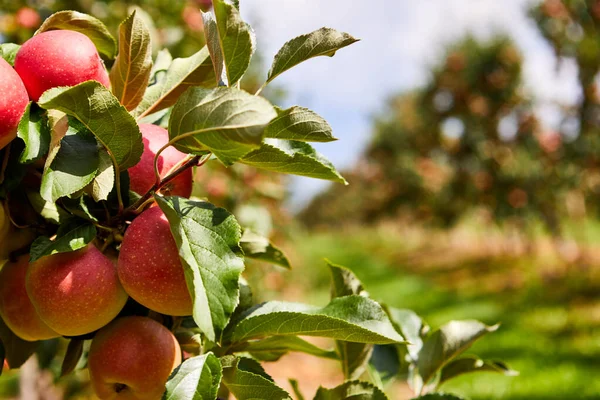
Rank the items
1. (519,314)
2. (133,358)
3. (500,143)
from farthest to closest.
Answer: (500,143)
(519,314)
(133,358)

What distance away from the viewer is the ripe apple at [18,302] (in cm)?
59

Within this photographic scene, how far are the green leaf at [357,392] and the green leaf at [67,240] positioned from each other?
315mm

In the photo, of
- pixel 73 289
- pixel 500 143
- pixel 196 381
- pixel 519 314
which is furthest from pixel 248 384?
pixel 500 143

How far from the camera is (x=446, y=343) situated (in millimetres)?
761

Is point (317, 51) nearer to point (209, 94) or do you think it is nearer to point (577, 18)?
point (209, 94)

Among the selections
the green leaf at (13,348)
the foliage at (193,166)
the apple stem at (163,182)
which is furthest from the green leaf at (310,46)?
the green leaf at (13,348)

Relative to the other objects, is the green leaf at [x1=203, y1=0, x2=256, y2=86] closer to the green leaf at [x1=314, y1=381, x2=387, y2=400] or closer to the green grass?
the green leaf at [x1=314, y1=381, x2=387, y2=400]

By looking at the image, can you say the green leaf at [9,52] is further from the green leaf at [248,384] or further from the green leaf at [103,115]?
the green leaf at [248,384]

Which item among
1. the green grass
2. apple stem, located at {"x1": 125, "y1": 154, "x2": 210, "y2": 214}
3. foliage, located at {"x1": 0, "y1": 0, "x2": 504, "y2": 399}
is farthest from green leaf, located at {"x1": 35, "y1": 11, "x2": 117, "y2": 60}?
the green grass

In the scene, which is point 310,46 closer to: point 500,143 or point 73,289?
point 73,289

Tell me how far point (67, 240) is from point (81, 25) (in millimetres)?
263

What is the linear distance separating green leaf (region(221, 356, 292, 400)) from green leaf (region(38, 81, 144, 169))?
22cm

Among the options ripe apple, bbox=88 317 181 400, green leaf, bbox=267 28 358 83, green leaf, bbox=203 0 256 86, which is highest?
green leaf, bbox=267 28 358 83

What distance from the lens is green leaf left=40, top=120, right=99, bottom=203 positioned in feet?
1.54
